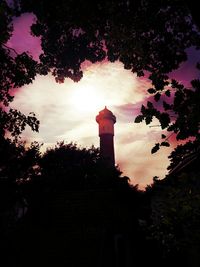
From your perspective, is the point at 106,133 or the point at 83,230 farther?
the point at 106,133

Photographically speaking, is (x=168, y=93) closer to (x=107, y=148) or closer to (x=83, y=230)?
(x=83, y=230)

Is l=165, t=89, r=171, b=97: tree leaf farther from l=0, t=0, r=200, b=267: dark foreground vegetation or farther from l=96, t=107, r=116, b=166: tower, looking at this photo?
l=96, t=107, r=116, b=166: tower

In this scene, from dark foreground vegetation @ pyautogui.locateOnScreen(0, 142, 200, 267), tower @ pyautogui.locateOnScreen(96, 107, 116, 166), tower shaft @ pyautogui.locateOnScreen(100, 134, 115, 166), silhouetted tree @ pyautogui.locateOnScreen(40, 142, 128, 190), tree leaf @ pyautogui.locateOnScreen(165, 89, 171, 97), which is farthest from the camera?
tower @ pyautogui.locateOnScreen(96, 107, 116, 166)

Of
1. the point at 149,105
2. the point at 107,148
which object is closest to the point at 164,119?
the point at 149,105

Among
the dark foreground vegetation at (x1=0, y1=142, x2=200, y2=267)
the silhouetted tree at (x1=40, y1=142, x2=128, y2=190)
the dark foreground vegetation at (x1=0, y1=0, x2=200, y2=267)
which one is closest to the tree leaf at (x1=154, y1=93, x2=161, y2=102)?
the dark foreground vegetation at (x1=0, y1=0, x2=200, y2=267)

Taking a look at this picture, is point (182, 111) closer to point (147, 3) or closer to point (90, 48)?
point (147, 3)

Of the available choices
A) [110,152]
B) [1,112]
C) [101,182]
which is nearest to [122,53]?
[1,112]

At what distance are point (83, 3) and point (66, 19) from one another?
0.90m

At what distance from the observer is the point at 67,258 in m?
15.9

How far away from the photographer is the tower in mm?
52188

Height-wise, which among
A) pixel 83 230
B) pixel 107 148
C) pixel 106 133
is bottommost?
pixel 83 230

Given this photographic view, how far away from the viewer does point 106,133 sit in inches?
2105

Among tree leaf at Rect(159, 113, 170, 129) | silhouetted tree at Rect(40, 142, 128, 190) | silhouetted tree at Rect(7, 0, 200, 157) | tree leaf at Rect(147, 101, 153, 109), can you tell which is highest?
silhouetted tree at Rect(40, 142, 128, 190)

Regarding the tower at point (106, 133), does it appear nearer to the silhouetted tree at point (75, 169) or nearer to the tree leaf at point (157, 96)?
the silhouetted tree at point (75, 169)
